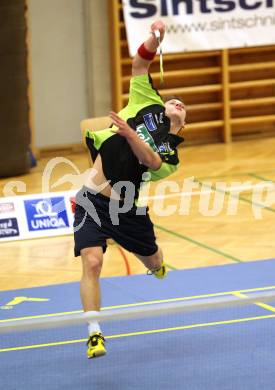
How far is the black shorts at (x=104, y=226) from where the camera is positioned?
711cm

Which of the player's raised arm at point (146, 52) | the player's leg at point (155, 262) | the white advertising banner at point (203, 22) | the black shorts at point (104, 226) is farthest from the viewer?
the white advertising banner at point (203, 22)

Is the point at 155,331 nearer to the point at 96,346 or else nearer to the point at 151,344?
the point at 151,344

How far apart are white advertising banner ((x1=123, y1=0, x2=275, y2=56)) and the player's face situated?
708cm

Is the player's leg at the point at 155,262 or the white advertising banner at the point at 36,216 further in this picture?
the white advertising banner at the point at 36,216

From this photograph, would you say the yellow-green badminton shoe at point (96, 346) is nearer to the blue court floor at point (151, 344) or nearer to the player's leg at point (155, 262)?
the blue court floor at point (151, 344)

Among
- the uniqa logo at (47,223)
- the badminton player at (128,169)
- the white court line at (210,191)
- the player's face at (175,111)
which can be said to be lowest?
the white court line at (210,191)

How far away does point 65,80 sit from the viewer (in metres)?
14.6

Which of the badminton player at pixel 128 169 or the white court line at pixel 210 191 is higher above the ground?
the badminton player at pixel 128 169

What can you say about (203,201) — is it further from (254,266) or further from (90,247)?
(90,247)

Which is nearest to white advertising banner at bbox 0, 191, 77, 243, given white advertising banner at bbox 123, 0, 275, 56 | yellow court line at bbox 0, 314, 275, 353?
yellow court line at bbox 0, 314, 275, 353

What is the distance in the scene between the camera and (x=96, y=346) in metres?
6.65

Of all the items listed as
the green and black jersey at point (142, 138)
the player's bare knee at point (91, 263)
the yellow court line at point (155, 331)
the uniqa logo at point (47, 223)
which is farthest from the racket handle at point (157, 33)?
the uniqa logo at point (47, 223)

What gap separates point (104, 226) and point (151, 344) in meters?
1.00

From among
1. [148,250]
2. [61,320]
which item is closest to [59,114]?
[148,250]
